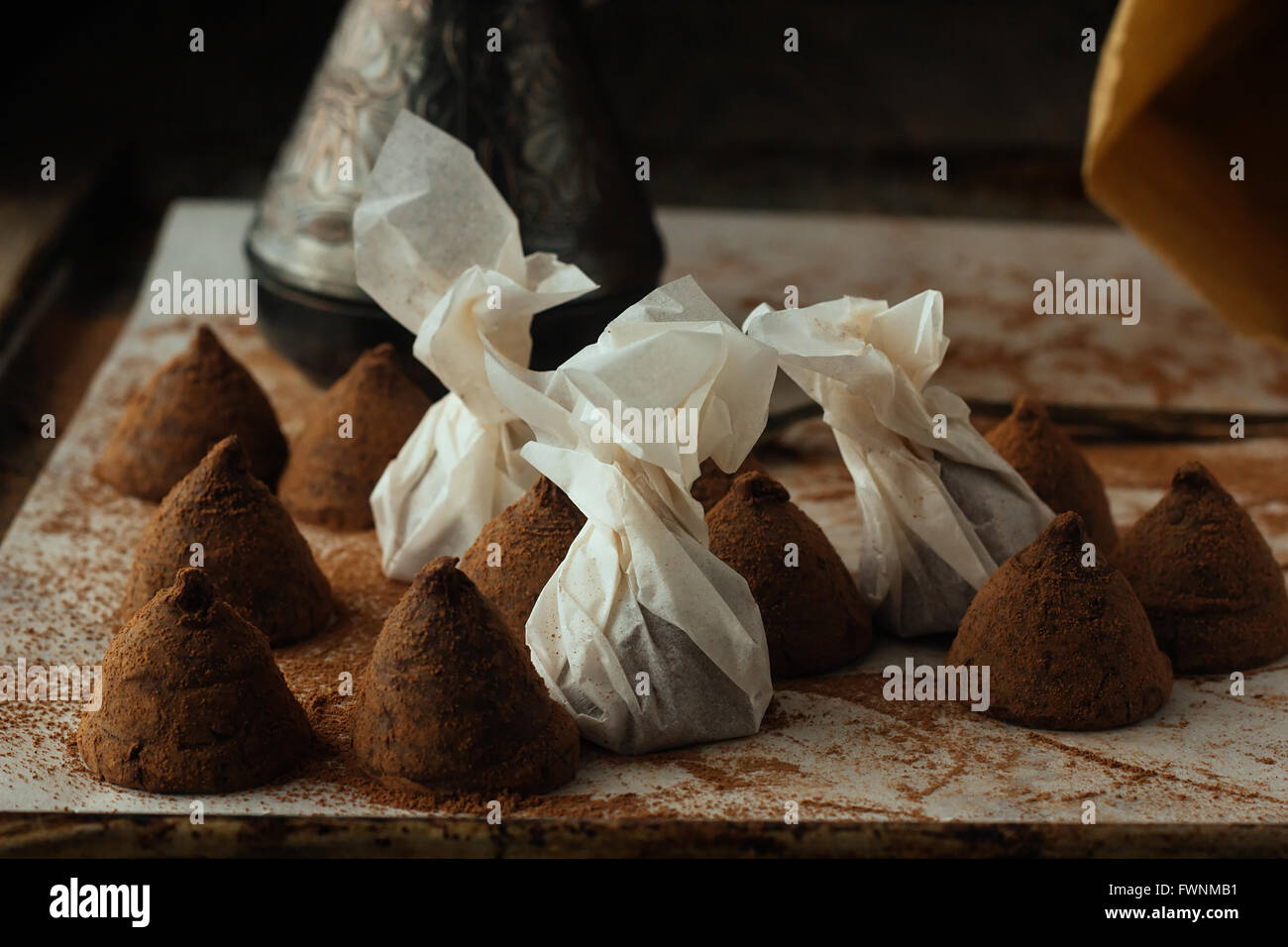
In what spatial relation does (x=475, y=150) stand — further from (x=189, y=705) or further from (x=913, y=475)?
(x=189, y=705)

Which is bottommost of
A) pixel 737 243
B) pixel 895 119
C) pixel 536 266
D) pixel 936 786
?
pixel 936 786

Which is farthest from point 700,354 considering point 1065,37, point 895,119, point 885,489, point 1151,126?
point 1065,37

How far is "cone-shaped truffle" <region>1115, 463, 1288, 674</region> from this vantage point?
160cm

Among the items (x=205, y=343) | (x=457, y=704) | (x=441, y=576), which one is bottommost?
(x=457, y=704)

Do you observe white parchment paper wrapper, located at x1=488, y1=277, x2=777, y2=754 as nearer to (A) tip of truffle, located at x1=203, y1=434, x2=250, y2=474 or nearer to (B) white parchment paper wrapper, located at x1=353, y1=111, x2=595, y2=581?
(B) white parchment paper wrapper, located at x1=353, y1=111, x2=595, y2=581

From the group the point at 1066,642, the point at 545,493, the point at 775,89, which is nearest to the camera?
the point at 1066,642

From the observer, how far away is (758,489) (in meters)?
1.57

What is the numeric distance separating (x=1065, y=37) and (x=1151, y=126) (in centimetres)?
141

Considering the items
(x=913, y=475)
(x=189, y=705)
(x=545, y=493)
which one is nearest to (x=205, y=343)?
(x=545, y=493)

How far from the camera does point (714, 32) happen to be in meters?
3.85

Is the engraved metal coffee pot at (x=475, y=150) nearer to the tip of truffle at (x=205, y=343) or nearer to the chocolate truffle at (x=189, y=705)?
the tip of truffle at (x=205, y=343)

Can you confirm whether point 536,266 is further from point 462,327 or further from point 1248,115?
point 1248,115

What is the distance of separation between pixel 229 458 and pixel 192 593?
271mm

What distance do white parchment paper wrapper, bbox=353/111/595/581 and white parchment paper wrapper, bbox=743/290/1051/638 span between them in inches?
10.0
